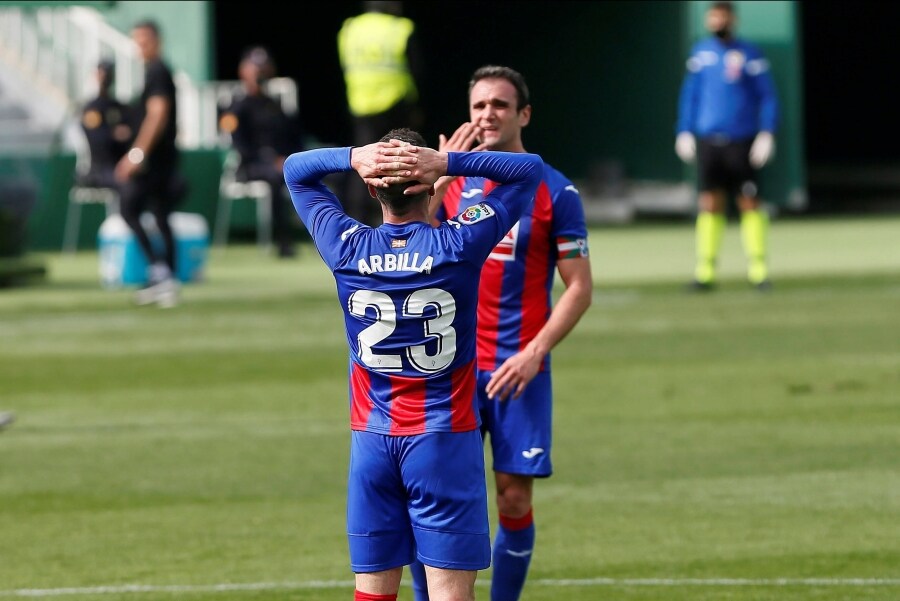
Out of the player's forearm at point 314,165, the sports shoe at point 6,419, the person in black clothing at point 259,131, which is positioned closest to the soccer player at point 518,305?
the player's forearm at point 314,165

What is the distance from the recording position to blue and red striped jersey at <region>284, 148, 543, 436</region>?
4664mm

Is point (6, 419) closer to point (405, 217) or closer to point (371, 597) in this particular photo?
point (371, 597)

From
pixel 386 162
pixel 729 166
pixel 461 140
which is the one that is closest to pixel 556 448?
pixel 461 140

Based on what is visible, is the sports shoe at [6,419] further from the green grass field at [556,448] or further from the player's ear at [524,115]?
the player's ear at [524,115]

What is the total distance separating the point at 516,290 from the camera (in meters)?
6.12

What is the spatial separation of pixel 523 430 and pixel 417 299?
1389 millimetres

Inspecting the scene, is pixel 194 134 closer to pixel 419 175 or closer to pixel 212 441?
pixel 212 441

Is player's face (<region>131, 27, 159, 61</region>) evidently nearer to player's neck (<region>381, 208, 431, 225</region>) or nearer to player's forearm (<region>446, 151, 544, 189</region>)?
player's forearm (<region>446, 151, 544, 189</region>)

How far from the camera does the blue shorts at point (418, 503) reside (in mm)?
4680

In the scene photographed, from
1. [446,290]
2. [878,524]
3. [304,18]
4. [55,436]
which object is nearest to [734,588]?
[878,524]

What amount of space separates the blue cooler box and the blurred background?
1.40m

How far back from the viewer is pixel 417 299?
4.66m

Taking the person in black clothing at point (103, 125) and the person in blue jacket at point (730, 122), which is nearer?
the person in blue jacket at point (730, 122)

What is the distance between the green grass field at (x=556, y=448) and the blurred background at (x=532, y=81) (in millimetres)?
2841
